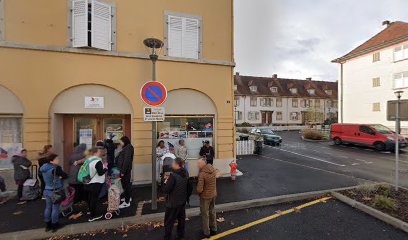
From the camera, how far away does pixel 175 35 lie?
23.4ft

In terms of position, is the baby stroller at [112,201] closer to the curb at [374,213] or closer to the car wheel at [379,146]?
the curb at [374,213]

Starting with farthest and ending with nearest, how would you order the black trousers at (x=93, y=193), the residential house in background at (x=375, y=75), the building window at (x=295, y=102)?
the building window at (x=295, y=102) < the residential house in background at (x=375, y=75) < the black trousers at (x=93, y=193)

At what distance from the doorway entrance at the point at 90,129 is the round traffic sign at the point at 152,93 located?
9.34ft

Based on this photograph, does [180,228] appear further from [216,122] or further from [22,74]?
[22,74]

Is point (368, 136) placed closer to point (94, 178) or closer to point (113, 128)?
point (113, 128)

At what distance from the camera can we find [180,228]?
3.84 metres

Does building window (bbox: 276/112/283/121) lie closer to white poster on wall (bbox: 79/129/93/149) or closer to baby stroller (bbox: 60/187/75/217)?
white poster on wall (bbox: 79/129/93/149)

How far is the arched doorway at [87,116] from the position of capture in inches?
247

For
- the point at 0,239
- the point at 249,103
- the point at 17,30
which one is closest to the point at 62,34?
the point at 17,30

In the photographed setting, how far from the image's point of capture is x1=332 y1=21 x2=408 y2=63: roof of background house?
1994 cm

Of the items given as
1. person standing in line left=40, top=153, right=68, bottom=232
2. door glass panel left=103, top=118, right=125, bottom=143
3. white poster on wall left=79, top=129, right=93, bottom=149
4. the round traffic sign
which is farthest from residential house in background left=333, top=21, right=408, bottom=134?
person standing in line left=40, top=153, right=68, bottom=232

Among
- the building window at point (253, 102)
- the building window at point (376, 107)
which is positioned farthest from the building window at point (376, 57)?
the building window at point (253, 102)

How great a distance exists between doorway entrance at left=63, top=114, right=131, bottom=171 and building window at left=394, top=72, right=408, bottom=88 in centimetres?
2507

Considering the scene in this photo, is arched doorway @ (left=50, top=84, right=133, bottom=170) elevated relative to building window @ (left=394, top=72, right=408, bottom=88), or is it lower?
lower
